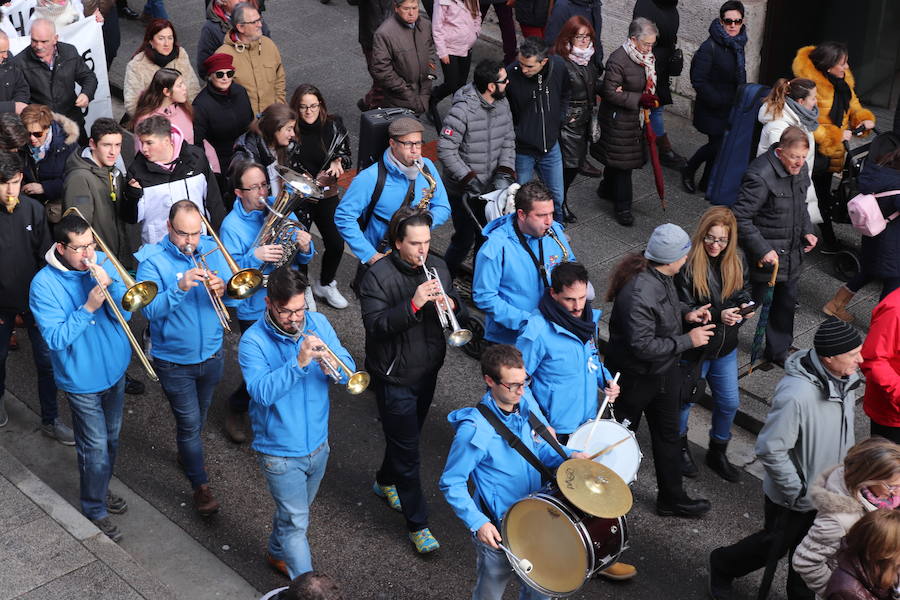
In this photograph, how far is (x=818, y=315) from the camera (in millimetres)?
8867

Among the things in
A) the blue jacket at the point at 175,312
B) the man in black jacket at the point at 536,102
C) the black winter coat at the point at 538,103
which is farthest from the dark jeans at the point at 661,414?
the black winter coat at the point at 538,103

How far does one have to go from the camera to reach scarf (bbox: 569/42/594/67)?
9297mm

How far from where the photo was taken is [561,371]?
6.11 meters

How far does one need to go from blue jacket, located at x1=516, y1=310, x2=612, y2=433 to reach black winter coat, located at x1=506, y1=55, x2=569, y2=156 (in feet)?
9.99

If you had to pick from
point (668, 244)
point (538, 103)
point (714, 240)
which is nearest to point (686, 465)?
point (714, 240)

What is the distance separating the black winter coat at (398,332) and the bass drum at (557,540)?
131 cm

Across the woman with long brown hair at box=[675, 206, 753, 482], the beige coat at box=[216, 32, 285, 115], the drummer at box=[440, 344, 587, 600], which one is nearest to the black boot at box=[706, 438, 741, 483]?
the woman with long brown hair at box=[675, 206, 753, 482]

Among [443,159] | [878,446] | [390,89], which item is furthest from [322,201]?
[878,446]

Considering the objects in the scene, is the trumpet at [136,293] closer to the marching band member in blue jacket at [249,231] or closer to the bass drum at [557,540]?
the marching band member in blue jacket at [249,231]

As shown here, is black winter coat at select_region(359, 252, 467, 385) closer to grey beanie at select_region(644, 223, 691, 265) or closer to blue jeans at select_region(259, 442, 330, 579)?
blue jeans at select_region(259, 442, 330, 579)

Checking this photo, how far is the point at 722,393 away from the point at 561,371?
60.0 inches

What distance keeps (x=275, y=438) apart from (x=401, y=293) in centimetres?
108

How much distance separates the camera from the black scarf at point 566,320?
19.9 ft

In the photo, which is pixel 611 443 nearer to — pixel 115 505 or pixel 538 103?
pixel 115 505
